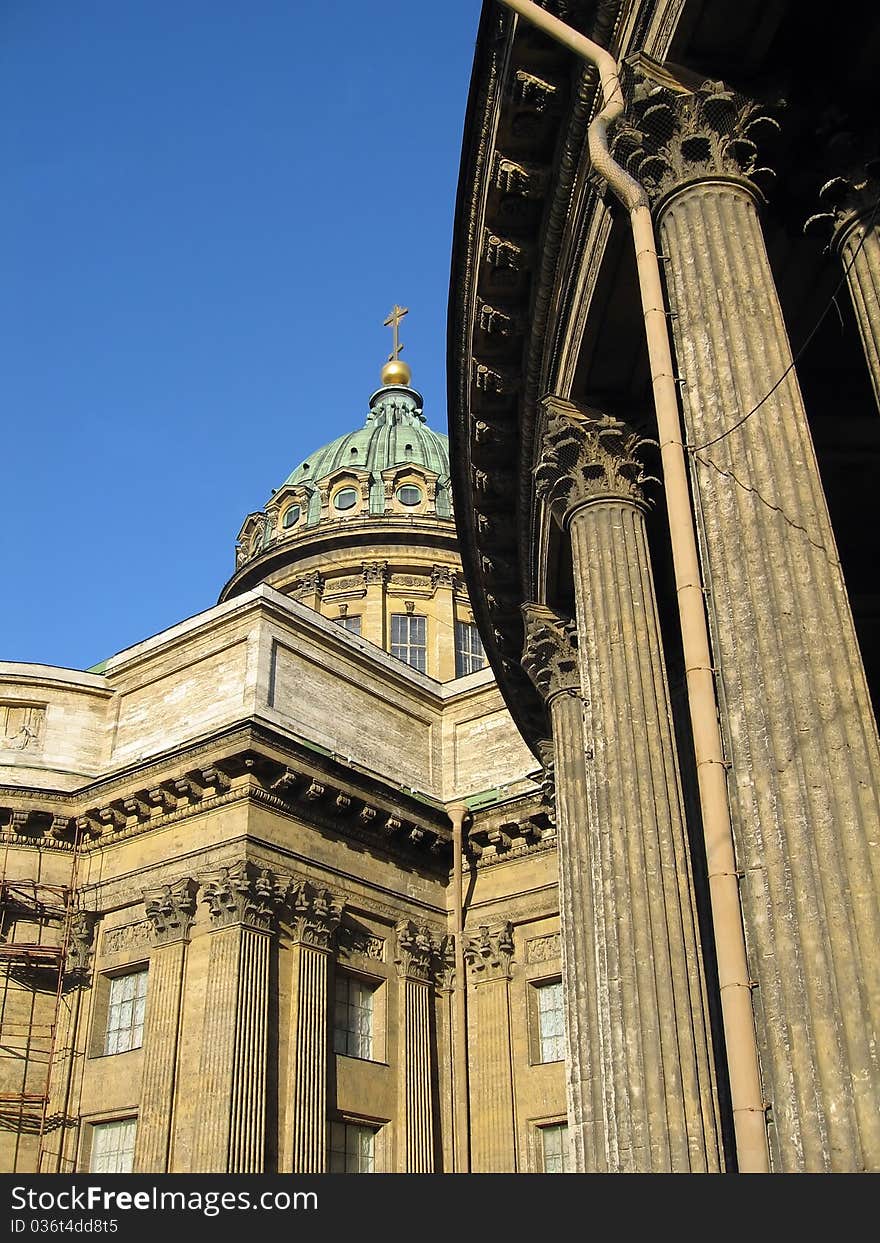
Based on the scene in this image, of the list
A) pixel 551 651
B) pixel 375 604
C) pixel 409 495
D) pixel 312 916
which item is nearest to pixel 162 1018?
pixel 312 916

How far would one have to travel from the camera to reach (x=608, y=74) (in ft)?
31.1

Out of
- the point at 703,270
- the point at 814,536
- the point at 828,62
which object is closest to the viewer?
the point at 814,536

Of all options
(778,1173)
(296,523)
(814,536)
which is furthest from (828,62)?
(296,523)

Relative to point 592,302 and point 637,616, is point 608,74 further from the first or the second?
point 637,616

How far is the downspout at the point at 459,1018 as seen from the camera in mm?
23422

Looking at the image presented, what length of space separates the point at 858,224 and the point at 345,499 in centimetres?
3539

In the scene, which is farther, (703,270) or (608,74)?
(608,74)

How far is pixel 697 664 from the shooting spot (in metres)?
7.67

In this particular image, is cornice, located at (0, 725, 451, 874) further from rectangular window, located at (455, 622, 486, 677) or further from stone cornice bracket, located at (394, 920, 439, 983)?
rectangular window, located at (455, 622, 486, 677)

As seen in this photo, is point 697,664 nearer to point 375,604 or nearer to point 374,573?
point 375,604

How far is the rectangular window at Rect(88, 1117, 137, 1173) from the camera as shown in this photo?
68.1 feet

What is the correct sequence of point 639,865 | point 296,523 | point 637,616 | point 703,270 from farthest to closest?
1. point 296,523
2. point 637,616
3. point 639,865
4. point 703,270
